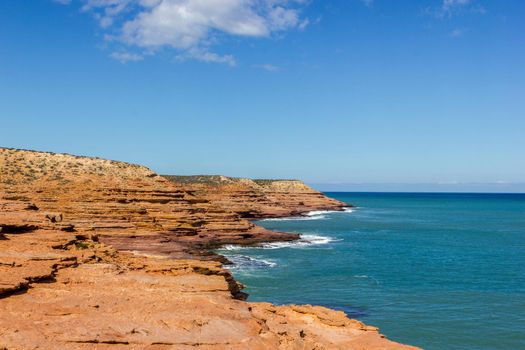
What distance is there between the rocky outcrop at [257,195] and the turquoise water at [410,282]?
4992cm

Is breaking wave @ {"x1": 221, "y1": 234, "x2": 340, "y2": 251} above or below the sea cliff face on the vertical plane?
below

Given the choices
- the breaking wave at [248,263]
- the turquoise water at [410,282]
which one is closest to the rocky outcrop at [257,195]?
the turquoise water at [410,282]

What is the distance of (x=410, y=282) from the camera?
4600 cm

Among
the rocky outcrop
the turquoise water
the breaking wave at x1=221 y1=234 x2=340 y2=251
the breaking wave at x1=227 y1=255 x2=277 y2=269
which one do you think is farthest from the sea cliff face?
the rocky outcrop

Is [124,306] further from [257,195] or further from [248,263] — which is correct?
[257,195]

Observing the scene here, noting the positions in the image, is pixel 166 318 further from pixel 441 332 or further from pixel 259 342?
pixel 441 332

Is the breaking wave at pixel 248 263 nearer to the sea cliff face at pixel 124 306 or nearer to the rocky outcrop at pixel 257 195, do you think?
the sea cliff face at pixel 124 306

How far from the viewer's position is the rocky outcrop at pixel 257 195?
128625 mm

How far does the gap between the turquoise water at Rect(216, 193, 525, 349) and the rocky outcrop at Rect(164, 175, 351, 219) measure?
164 feet

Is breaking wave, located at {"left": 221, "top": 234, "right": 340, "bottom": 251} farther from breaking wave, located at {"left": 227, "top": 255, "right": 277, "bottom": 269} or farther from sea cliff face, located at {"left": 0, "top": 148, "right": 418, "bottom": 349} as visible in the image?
sea cliff face, located at {"left": 0, "top": 148, "right": 418, "bottom": 349}

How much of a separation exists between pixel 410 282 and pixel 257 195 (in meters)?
98.7

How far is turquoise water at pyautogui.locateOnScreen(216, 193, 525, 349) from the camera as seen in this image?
31.6m

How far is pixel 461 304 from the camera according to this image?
123 ft

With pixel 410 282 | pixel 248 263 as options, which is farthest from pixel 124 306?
pixel 248 263
